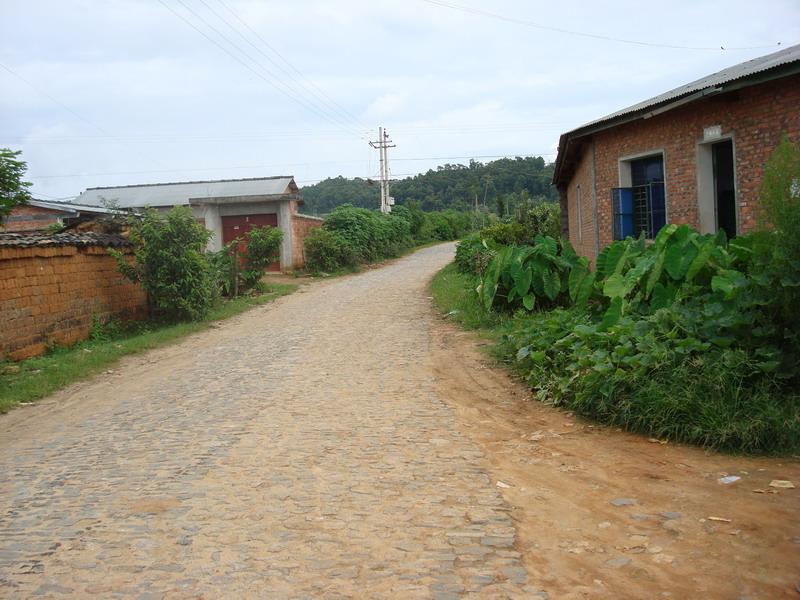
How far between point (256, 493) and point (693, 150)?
9676 millimetres

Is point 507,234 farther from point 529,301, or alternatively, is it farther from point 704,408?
point 704,408

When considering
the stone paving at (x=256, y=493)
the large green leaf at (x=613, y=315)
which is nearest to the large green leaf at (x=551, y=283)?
the stone paving at (x=256, y=493)

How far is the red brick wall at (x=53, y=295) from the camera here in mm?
11984

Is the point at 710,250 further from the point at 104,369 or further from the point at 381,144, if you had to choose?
the point at 381,144

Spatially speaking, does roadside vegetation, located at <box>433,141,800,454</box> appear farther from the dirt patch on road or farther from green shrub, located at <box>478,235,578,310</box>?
green shrub, located at <box>478,235,578,310</box>

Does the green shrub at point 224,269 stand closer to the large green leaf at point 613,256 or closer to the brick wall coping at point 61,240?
the brick wall coping at point 61,240

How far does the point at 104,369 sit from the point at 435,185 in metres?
71.7

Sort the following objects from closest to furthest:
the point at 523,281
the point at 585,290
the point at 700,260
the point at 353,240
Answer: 1. the point at 700,260
2. the point at 585,290
3. the point at 523,281
4. the point at 353,240

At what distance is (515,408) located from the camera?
307 inches

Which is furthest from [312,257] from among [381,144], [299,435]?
[381,144]

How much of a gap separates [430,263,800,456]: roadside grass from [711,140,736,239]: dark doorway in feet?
20.6

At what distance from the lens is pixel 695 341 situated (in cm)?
655

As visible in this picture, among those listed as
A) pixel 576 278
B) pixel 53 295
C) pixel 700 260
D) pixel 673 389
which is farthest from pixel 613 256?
pixel 53 295

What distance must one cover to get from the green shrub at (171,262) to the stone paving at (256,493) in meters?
5.63
